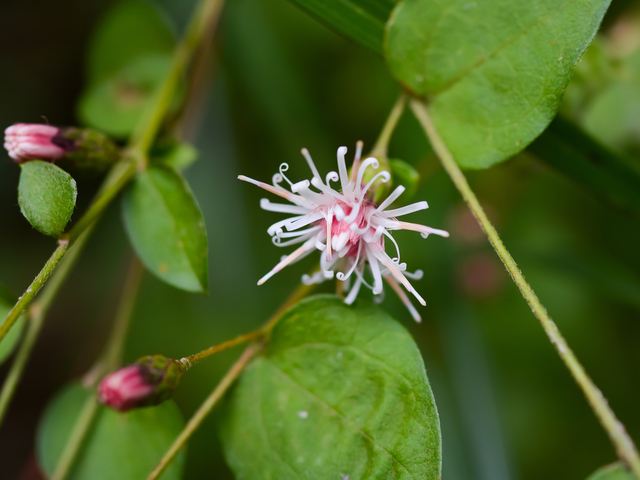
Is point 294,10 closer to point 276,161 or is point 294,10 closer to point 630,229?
point 276,161

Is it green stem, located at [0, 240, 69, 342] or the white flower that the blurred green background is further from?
green stem, located at [0, 240, 69, 342]

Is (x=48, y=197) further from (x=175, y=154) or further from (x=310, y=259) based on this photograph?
(x=310, y=259)

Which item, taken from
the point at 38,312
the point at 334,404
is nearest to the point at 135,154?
the point at 38,312

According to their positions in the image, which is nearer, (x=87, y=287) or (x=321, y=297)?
(x=321, y=297)

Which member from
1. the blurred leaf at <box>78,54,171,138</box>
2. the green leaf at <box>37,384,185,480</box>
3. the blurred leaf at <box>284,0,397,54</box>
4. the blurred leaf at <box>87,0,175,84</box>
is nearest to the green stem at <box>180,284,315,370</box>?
the green leaf at <box>37,384,185,480</box>

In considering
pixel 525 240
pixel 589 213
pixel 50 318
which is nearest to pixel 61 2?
pixel 50 318
